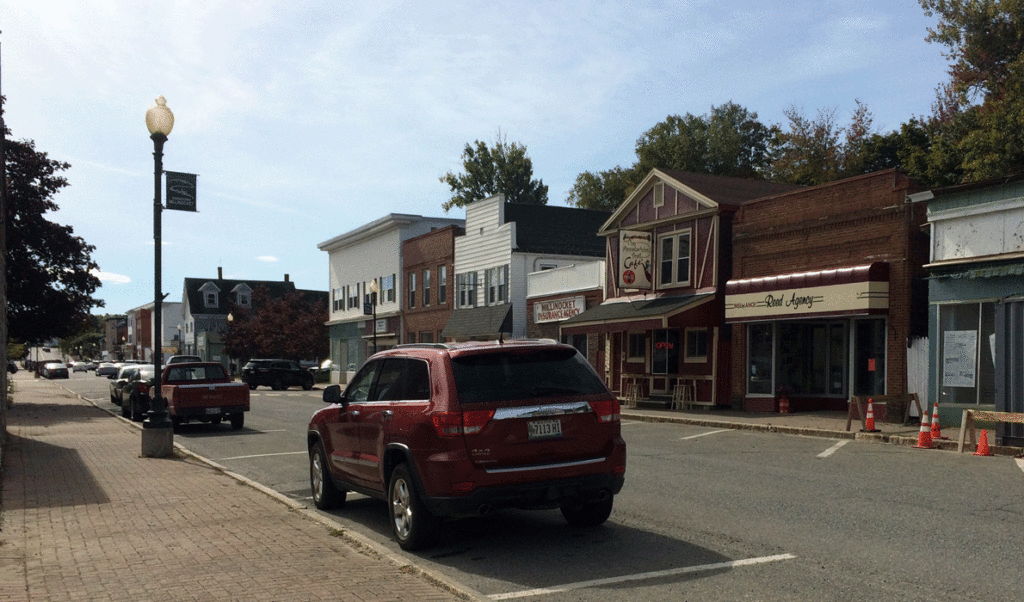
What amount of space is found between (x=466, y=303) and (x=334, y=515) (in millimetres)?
32737

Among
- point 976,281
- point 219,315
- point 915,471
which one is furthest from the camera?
point 219,315

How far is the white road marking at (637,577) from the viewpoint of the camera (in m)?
6.45

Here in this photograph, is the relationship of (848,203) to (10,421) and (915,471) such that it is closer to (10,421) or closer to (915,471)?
(915,471)

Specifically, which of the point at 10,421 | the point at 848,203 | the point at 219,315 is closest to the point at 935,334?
the point at 848,203

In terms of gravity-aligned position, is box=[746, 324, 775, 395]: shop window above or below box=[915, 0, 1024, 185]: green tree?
below

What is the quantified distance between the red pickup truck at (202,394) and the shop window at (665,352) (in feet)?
42.8

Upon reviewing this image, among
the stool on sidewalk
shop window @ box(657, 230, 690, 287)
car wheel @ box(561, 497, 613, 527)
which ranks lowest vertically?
the stool on sidewalk

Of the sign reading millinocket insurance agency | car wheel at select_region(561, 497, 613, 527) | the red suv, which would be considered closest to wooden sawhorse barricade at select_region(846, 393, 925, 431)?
the sign reading millinocket insurance agency

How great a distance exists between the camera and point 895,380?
20703 millimetres

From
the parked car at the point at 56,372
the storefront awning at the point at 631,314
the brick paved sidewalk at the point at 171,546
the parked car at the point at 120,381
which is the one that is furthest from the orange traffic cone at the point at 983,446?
the parked car at the point at 56,372

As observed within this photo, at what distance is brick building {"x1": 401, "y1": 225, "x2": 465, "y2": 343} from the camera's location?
146 ft

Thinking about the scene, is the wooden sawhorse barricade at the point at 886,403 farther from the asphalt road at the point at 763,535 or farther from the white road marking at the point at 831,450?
the asphalt road at the point at 763,535

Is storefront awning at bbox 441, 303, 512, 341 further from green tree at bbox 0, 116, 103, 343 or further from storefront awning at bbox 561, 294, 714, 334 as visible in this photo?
green tree at bbox 0, 116, 103, 343

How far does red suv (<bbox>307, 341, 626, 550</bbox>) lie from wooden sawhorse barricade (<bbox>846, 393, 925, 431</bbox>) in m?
11.3
